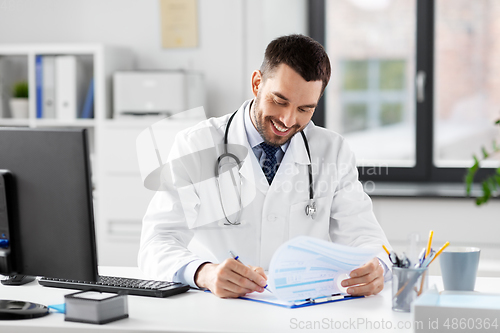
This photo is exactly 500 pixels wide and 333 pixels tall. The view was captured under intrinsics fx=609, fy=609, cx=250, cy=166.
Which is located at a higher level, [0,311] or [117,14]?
[117,14]

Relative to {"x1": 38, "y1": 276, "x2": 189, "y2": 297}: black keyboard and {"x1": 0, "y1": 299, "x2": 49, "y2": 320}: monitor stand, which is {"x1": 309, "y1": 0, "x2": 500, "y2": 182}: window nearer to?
{"x1": 38, "y1": 276, "x2": 189, "y2": 297}: black keyboard

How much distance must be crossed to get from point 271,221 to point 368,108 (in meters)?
1.93

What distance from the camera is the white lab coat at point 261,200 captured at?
1.72 metres

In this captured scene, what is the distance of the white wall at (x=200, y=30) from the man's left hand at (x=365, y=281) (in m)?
2.05

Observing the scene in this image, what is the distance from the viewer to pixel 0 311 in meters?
1.19

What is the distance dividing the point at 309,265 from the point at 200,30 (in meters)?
2.31

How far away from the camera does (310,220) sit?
1.78 meters

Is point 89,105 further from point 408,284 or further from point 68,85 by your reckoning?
point 408,284

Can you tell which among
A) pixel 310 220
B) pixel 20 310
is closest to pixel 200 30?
pixel 310 220

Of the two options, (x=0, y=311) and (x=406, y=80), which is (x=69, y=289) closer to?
(x=0, y=311)

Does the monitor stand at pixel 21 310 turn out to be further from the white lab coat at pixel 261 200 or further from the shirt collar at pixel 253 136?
the shirt collar at pixel 253 136

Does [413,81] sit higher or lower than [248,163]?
higher

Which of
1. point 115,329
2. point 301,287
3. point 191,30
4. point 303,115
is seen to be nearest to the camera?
point 115,329

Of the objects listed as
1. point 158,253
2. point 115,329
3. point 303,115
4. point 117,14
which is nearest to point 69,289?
point 158,253
